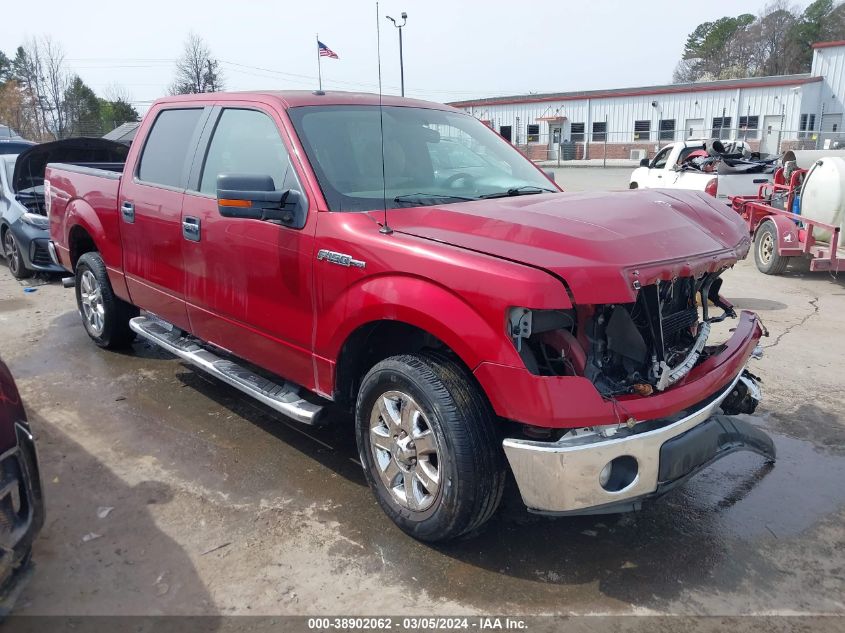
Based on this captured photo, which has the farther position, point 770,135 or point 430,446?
point 770,135

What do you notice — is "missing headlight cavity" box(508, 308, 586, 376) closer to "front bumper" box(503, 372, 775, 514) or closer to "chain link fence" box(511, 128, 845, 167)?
"front bumper" box(503, 372, 775, 514)

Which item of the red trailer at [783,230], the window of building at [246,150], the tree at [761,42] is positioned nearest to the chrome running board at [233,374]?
the window of building at [246,150]

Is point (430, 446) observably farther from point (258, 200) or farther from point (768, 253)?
point (768, 253)

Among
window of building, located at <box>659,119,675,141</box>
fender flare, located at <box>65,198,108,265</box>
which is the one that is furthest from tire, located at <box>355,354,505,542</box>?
window of building, located at <box>659,119,675,141</box>

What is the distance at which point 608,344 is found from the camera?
9.41ft

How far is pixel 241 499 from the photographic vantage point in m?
3.58

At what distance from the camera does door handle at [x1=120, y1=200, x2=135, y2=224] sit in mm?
4844

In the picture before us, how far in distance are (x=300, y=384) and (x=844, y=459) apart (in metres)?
3.20

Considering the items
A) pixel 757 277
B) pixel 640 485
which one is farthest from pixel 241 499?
pixel 757 277

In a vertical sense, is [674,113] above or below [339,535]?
above

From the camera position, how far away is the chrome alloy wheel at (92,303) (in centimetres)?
576

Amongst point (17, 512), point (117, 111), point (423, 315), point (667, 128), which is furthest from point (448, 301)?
point (117, 111)

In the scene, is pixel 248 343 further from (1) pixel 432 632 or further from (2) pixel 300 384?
(1) pixel 432 632

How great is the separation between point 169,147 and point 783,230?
7887mm
